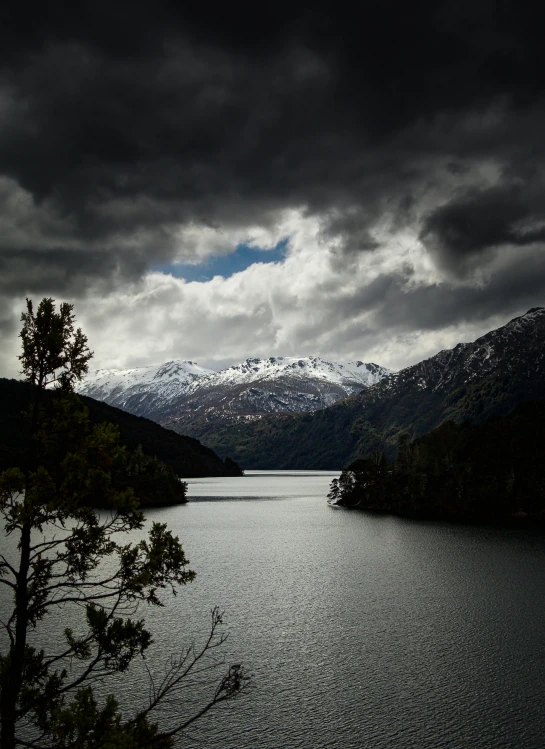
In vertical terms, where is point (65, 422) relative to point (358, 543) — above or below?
above

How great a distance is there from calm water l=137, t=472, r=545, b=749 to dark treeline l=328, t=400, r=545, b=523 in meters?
44.1

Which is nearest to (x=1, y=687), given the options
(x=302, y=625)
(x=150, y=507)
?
(x=302, y=625)

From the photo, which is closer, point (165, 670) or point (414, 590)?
point (165, 670)

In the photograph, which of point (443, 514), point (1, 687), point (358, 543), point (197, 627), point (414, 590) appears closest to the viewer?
point (1, 687)

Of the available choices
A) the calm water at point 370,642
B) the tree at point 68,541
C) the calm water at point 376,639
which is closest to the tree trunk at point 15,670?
the tree at point 68,541

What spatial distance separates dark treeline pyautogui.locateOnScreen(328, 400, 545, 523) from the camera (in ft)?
497

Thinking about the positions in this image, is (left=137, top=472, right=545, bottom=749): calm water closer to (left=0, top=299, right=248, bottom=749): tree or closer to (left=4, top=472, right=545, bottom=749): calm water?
(left=4, top=472, right=545, bottom=749): calm water

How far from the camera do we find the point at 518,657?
152ft

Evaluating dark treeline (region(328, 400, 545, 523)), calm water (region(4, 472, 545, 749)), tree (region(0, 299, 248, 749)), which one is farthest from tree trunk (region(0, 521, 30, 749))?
dark treeline (region(328, 400, 545, 523))

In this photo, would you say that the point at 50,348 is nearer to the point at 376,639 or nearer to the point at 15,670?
the point at 15,670

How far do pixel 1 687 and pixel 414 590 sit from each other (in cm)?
6089

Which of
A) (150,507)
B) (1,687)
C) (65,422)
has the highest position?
(65,422)

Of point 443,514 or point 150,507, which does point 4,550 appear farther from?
point 443,514

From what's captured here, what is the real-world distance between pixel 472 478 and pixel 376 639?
120383 mm
